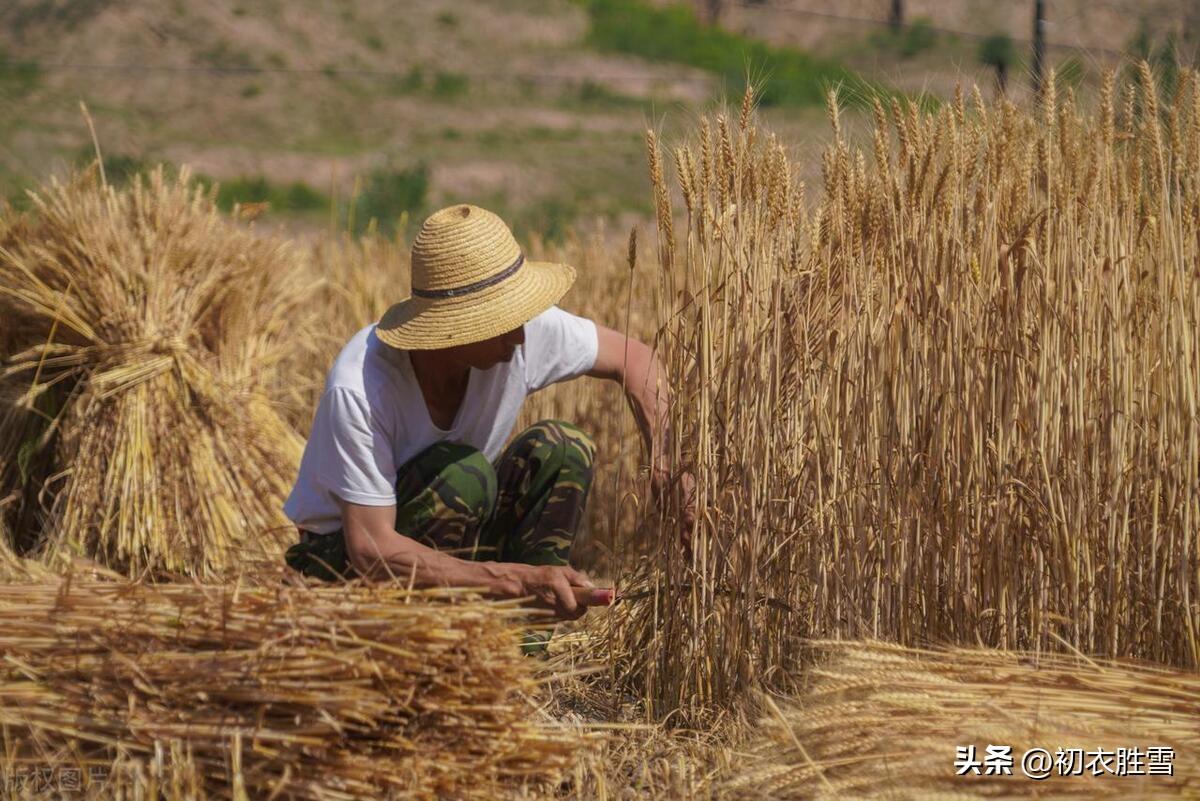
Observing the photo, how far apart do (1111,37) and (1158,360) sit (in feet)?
100

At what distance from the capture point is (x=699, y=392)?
259 cm

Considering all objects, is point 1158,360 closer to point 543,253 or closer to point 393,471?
point 393,471

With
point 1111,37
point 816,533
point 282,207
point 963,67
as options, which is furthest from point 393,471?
point 1111,37

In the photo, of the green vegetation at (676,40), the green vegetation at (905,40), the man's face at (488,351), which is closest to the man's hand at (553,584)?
the man's face at (488,351)

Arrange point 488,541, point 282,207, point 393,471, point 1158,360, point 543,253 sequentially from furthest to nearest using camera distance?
point 282,207 < point 543,253 < point 488,541 < point 393,471 < point 1158,360

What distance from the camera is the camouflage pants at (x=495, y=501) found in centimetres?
285

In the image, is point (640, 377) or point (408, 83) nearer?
point (640, 377)

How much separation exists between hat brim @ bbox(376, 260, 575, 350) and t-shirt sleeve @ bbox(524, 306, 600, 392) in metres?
0.26

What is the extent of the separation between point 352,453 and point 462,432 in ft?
1.17

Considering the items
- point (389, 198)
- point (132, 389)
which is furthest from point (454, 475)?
point (389, 198)

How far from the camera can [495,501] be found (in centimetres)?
298

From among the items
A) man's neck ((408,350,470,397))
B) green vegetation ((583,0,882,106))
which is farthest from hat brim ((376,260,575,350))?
green vegetation ((583,0,882,106))

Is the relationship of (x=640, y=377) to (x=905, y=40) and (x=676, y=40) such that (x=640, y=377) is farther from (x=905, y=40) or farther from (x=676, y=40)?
(x=676, y=40)

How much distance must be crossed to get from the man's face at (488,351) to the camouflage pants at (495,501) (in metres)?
0.25
